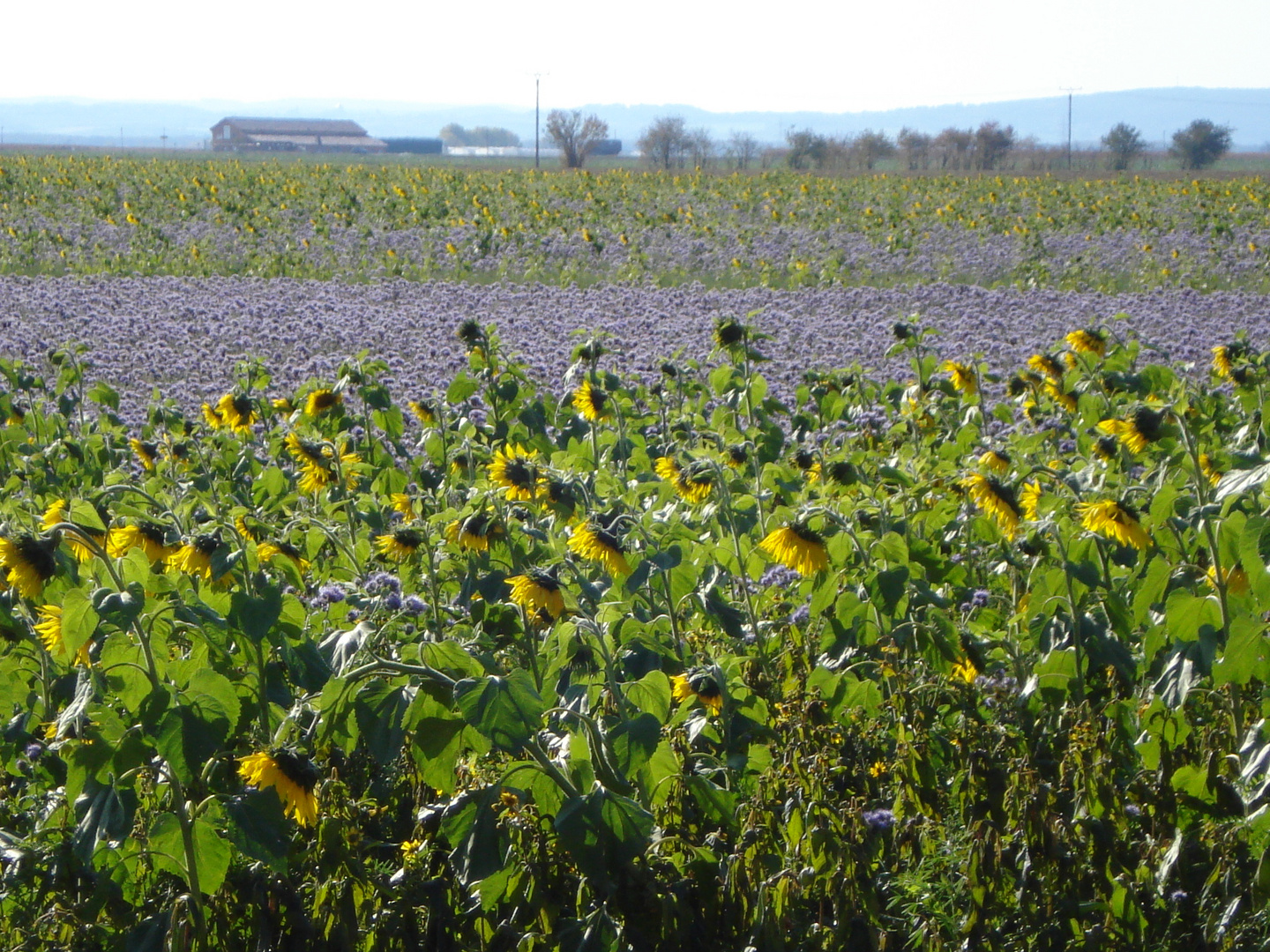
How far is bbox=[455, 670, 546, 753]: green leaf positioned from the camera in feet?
5.94

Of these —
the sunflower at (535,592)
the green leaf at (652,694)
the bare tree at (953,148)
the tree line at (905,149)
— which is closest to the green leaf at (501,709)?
the green leaf at (652,694)

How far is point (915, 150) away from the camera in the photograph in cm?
4928

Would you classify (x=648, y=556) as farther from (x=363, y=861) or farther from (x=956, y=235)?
(x=956, y=235)

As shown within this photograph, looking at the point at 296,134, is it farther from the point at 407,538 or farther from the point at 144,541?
the point at 144,541

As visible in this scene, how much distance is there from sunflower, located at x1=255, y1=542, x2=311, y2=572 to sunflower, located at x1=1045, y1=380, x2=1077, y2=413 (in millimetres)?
3094

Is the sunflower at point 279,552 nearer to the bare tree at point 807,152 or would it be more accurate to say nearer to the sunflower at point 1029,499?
the sunflower at point 1029,499

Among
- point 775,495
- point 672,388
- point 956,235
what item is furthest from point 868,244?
point 775,495

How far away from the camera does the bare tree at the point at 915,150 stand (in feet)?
156

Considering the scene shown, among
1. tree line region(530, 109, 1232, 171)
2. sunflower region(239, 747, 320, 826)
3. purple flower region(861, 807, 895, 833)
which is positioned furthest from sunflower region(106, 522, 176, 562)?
tree line region(530, 109, 1232, 171)

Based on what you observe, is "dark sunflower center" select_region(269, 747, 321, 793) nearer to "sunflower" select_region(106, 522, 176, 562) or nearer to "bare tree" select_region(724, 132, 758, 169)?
"sunflower" select_region(106, 522, 176, 562)

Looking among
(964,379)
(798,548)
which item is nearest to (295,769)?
(798,548)

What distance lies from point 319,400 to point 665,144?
51655 mm

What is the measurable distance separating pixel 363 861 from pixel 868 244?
54.0ft

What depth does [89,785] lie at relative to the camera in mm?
2057
